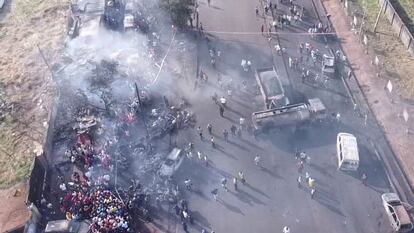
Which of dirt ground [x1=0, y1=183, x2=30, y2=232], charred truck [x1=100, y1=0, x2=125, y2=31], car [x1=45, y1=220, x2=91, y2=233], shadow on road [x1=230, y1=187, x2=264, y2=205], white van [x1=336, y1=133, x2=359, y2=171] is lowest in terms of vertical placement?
dirt ground [x1=0, y1=183, x2=30, y2=232]

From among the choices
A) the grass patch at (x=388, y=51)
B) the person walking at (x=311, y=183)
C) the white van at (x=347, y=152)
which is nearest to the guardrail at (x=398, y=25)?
the grass patch at (x=388, y=51)

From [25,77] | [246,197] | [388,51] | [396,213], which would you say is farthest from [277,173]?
[25,77]

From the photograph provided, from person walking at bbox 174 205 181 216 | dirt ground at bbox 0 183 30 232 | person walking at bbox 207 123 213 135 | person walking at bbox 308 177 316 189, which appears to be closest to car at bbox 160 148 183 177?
person walking at bbox 174 205 181 216

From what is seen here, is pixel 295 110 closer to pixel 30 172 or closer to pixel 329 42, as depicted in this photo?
pixel 329 42

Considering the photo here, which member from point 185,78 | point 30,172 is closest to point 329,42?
point 185,78

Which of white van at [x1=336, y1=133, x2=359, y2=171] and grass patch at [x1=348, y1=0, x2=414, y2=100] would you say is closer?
white van at [x1=336, y1=133, x2=359, y2=171]

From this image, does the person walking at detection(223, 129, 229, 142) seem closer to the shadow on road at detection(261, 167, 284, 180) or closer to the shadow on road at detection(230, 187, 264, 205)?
the shadow on road at detection(261, 167, 284, 180)

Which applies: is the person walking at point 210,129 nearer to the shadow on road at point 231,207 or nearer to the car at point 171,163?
the car at point 171,163
